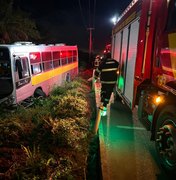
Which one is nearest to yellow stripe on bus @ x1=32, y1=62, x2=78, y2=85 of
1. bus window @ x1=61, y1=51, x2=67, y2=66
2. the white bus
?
the white bus

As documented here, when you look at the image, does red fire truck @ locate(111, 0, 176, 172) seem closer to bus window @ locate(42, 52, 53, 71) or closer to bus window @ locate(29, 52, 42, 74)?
bus window @ locate(29, 52, 42, 74)

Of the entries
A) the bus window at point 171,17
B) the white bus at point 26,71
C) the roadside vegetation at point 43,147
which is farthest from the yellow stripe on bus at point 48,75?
the bus window at point 171,17

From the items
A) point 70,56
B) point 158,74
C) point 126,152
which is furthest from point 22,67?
point 70,56

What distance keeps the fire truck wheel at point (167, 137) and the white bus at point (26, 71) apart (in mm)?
5063

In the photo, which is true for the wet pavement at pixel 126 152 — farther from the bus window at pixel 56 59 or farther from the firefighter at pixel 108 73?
the bus window at pixel 56 59

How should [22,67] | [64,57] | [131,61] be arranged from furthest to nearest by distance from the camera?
1. [64,57]
2. [22,67]
3. [131,61]

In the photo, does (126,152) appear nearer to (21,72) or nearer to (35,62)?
(21,72)

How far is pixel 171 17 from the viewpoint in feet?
12.1

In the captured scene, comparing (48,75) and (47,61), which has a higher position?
(47,61)

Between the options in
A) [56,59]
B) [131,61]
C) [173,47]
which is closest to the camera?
[173,47]

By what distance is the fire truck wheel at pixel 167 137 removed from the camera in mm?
3506

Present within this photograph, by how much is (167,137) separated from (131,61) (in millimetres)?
2644

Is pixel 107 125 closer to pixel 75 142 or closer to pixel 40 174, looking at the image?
pixel 75 142

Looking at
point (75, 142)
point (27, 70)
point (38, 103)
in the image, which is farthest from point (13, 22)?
point (75, 142)
